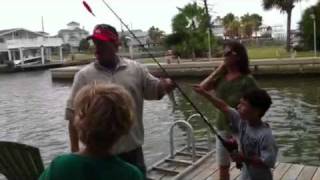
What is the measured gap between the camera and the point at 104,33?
3.60 m

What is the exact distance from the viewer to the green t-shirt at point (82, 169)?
6.81ft

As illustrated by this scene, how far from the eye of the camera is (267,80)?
28.3m

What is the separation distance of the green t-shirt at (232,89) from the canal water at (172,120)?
535cm

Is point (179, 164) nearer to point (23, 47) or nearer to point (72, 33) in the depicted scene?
point (23, 47)

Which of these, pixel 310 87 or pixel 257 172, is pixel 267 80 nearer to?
pixel 310 87

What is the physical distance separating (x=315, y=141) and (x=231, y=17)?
261ft

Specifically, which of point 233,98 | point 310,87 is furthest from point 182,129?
point 310,87

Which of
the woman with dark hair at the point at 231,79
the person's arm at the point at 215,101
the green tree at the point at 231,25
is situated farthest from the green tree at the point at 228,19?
the person's arm at the point at 215,101

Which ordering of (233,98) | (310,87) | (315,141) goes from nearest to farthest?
(233,98) → (315,141) → (310,87)

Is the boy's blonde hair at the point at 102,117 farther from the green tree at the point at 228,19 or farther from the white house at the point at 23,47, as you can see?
the green tree at the point at 228,19

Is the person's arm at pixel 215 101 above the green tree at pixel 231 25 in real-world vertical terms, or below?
below

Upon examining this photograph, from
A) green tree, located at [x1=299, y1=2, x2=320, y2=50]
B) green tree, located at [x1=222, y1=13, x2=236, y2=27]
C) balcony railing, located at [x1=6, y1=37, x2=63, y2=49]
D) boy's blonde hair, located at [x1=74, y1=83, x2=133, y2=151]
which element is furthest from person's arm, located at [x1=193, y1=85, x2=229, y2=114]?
green tree, located at [x1=222, y1=13, x2=236, y2=27]

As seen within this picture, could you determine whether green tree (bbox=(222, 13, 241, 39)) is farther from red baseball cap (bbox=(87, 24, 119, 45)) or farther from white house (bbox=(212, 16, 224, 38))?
red baseball cap (bbox=(87, 24, 119, 45))

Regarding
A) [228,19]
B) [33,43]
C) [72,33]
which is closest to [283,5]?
[33,43]
